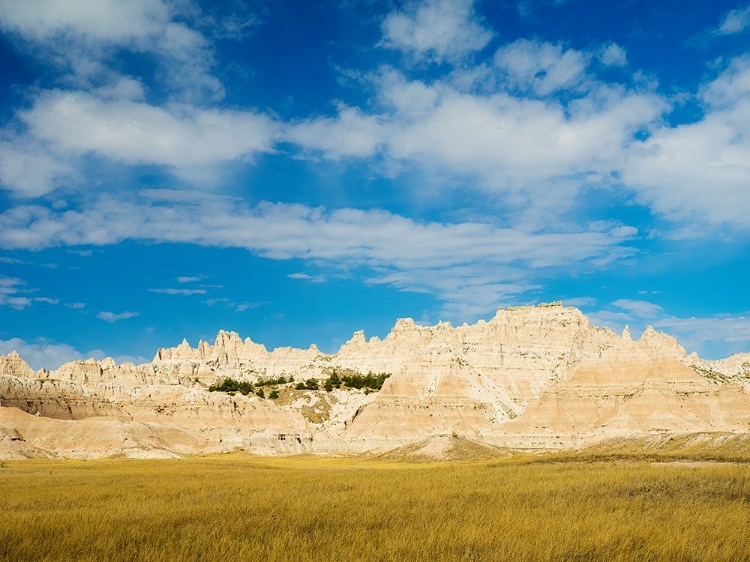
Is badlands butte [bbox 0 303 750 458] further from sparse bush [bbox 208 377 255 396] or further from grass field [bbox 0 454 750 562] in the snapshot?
grass field [bbox 0 454 750 562]

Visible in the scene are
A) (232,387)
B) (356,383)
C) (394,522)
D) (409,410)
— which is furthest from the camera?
(232,387)

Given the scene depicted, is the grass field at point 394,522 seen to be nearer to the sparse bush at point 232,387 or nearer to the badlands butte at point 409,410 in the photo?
the badlands butte at point 409,410

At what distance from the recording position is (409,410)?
387ft

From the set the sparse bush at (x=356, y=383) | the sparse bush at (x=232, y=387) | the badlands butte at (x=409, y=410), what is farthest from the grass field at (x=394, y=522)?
the sparse bush at (x=356, y=383)

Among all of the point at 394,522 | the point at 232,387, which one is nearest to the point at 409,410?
the point at 232,387

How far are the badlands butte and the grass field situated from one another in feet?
175

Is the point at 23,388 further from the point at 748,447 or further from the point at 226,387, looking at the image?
the point at 748,447

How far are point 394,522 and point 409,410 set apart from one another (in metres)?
104

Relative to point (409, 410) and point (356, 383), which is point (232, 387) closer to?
point (356, 383)

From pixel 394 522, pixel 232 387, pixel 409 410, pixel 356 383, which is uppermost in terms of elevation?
pixel 356 383

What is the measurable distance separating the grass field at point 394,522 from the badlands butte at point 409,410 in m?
53.3

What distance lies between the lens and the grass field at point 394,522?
12438mm

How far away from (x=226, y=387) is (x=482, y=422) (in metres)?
76.9

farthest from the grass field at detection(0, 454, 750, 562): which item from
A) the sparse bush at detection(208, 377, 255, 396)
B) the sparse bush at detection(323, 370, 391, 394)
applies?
the sparse bush at detection(323, 370, 391, 394)
